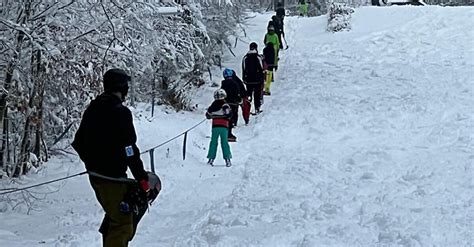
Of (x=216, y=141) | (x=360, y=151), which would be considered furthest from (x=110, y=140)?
(x=360, y=151)

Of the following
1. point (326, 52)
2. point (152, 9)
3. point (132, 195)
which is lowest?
A: point (326, 52)

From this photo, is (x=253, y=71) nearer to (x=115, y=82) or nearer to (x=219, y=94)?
(x=219, y=94)

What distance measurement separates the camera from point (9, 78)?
29.8 ft

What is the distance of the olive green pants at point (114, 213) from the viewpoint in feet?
18.6

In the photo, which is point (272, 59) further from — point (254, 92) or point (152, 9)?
point (152, 9)

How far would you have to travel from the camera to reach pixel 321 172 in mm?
10328

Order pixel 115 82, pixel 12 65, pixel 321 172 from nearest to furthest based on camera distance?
pixel 115 82 → pixel 12 65 → pixel 321 172

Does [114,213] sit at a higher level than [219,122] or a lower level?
higher

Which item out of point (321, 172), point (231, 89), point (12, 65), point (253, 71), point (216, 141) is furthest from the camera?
point (253, 71)

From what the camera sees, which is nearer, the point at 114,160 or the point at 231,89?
the point at 114,160

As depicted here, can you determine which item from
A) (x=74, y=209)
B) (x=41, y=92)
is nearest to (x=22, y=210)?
(x=74, y=209)

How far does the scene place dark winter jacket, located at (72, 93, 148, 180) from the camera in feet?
18.1

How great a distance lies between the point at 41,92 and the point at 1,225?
228 centimetres

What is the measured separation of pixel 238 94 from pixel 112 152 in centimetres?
757
